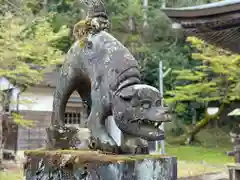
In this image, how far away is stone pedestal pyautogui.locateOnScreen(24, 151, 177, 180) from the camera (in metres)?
2.34

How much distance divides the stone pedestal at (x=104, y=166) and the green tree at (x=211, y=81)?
8.43 metres

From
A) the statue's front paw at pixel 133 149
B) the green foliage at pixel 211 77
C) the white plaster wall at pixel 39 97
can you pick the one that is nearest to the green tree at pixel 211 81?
the green foliage at pixel 211 77

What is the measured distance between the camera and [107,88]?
8.57ft

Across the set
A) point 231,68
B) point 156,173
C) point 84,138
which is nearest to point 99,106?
point 84,138

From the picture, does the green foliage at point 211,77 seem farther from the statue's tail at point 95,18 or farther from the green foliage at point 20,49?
the statue's tail at point 95,18

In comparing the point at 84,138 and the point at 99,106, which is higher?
the point at 99,106

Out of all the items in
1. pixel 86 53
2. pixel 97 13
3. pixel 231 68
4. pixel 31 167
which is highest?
pixel 231 68

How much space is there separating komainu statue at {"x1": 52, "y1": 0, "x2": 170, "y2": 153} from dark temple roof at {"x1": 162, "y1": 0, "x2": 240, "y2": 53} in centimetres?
314

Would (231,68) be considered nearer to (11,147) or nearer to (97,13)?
(11,147)

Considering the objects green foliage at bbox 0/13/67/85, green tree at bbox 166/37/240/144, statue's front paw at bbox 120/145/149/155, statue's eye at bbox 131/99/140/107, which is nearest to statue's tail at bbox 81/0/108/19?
statue's eye at bbox 131/99/140/107

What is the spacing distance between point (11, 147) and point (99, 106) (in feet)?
41.0

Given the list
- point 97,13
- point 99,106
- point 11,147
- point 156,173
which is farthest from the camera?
point 11,147

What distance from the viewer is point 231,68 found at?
12.5m

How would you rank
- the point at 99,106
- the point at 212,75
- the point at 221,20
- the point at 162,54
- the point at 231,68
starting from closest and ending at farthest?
the point at 99,106 → the point at 221,20 → the point at 231,68 → the point at 212,75 → the point at 162,54
